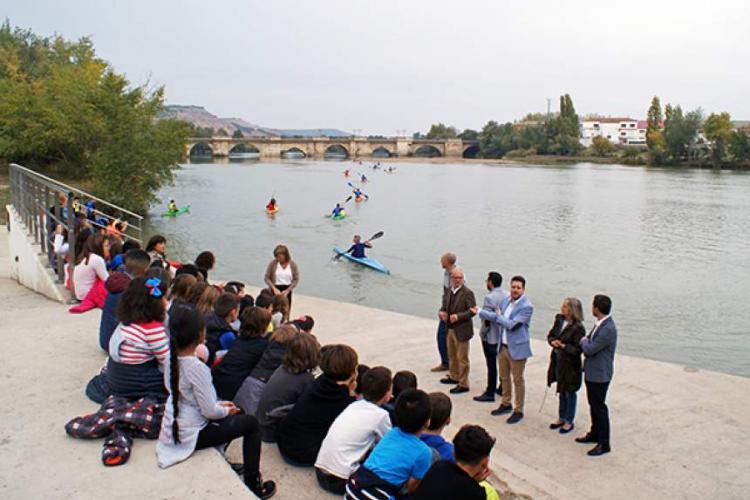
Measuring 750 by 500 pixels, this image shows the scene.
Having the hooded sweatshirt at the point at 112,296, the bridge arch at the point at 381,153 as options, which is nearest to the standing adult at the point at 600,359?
the hooded sweatshirt at the point at 112,296

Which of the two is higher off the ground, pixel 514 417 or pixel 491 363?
pixel 491 363

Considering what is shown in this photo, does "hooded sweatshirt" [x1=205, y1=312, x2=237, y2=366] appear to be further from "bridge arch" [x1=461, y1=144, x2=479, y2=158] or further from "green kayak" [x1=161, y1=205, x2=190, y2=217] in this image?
"bridge arch" [x1=461, y1=144, x2=479, y2=158]

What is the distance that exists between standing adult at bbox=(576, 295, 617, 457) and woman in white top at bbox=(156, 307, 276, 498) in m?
3.61

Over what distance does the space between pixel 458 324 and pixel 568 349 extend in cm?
170

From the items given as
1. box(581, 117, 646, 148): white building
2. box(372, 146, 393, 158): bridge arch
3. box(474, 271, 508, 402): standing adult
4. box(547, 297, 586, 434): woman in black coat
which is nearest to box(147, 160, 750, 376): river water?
box(474, 271, 508, 402): standing adult

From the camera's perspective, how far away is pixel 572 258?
27.6 meters

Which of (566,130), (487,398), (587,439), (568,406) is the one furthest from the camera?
(566,130)

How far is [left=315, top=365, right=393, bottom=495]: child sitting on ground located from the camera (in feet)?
14.0

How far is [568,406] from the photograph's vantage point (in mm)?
7277

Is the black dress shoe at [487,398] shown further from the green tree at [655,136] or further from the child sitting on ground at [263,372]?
the green tree at [655,136]

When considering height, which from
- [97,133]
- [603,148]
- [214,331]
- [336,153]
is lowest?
[214,331]

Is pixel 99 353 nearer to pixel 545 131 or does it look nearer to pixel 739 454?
pixel 739 454

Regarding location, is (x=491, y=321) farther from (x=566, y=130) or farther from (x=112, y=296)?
(x=566, y=130)

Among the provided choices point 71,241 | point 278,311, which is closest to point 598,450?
point 278,311
